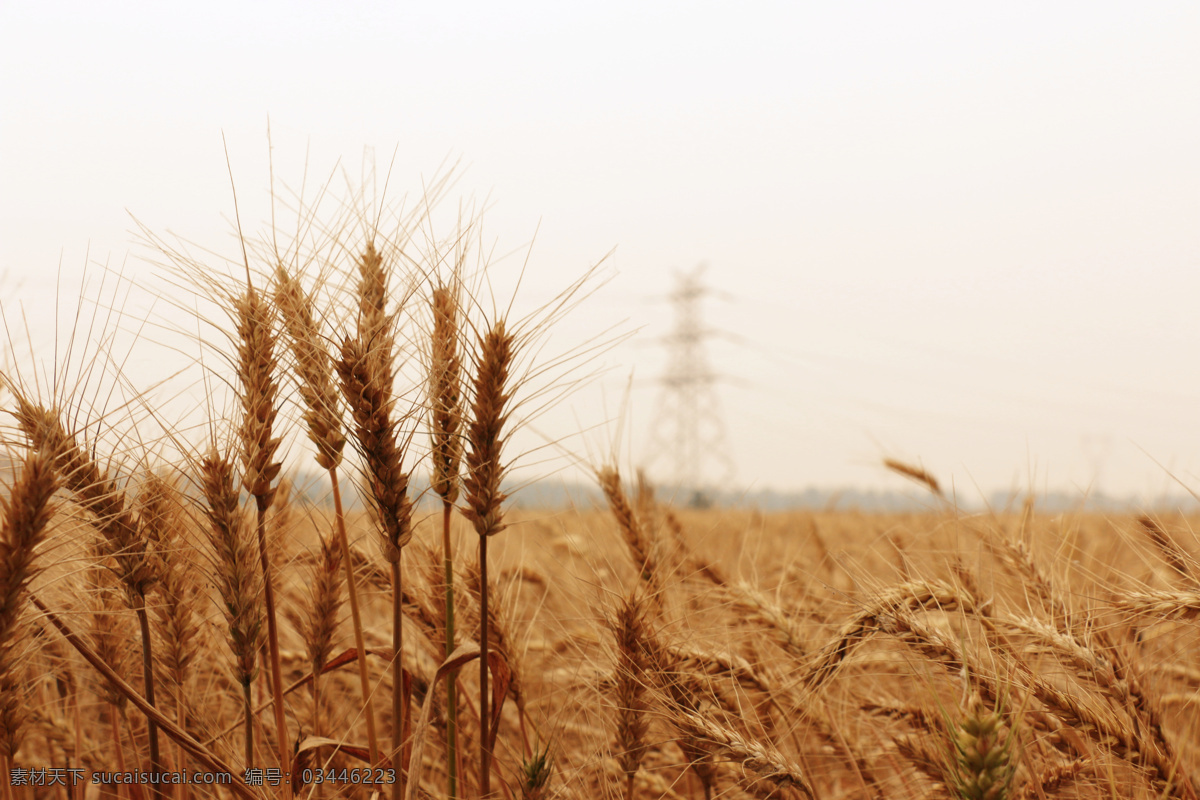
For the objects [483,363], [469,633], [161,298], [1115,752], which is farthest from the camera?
[469,633]

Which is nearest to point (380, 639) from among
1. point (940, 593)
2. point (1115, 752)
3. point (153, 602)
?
point (153, 602)

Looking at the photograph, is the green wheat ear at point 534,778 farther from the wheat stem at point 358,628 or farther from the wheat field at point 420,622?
the wheat stem at point 358,628

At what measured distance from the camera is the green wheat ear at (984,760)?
856 mm

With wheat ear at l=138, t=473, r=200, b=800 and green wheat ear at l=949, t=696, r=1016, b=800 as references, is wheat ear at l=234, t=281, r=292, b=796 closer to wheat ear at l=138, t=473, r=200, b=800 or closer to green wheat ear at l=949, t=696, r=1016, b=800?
wheat ear at l=138, t=473, r=200, b=800

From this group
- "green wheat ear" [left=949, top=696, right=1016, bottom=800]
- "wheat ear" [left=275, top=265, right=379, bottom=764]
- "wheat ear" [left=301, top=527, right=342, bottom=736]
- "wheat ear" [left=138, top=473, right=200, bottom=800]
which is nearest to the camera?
"green wheat ear" [left=949, top=696, right=1016, bottom=800]

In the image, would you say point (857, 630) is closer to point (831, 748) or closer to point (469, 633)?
point (831, 748)

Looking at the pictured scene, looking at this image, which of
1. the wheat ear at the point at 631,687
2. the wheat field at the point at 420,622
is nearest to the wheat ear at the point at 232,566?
the wheat field at the point at 420,622

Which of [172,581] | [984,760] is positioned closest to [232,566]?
[172,581]

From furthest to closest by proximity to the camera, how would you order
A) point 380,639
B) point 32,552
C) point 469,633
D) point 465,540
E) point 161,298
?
1. point 380,639
2. point 465,540
3. point 469,633
4. point 161,298
5. point 32,552

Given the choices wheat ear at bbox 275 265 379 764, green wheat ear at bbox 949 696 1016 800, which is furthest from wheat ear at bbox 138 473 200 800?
green wheat ear at bbox 949 696 1016 800

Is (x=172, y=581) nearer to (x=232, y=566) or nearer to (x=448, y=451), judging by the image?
(x=232, y=566)

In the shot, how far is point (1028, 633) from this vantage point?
1.49 m

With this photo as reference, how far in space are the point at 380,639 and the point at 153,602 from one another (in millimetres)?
1017

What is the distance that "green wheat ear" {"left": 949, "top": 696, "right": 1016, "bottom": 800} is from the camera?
2.81 feet
